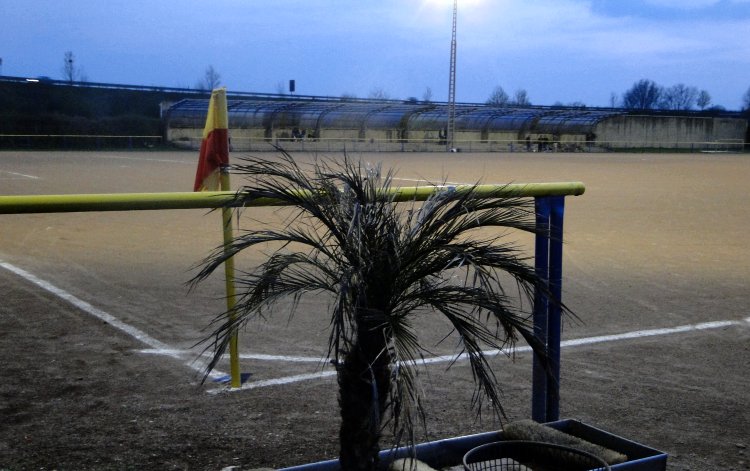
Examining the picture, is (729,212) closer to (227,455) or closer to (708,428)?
(708,428)

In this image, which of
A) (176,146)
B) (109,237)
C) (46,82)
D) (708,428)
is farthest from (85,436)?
(46,82)

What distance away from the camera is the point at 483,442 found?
406 cm

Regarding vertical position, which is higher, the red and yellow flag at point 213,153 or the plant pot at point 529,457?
the red and yellow flag at point 213,153

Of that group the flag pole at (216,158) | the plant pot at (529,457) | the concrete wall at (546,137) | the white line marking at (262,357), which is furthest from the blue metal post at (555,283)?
the concrete wall at (546,137)

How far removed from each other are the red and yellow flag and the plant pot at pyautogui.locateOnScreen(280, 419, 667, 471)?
2.10 m

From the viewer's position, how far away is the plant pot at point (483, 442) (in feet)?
11.9

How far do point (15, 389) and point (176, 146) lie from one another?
53257 millimetres

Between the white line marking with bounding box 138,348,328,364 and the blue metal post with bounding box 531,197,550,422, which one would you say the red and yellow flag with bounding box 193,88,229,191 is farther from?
the blue metal post with bounding box 531,197,550,422

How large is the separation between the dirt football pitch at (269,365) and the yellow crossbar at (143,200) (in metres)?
0.25

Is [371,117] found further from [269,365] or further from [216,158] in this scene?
[216,158]

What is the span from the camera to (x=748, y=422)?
498 cm

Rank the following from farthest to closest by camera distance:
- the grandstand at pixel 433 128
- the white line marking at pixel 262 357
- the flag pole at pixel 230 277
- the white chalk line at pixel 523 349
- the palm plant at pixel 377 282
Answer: the grandstand at pixel 433 128, the white line marking at pixel 262 357, the white chalk line at pixel 523 349, the flag pole at pixel 230 277, the palm plant at pixel 377 282

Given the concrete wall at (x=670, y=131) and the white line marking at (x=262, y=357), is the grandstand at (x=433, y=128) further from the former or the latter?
the white line marking at (x=262, y=357)

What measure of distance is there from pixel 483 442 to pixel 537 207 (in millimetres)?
1234
